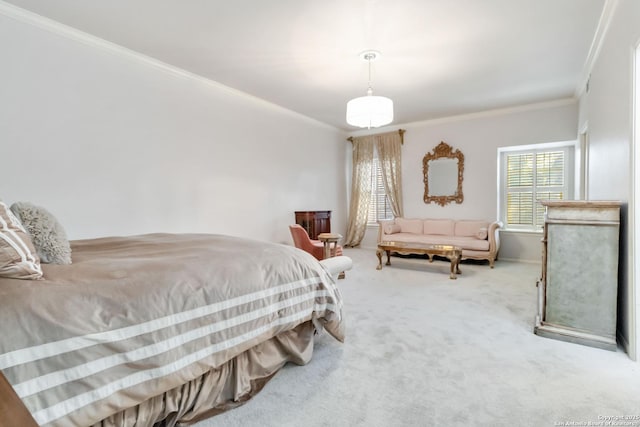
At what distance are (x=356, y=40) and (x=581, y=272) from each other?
2.85 meters

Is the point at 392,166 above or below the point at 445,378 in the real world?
above

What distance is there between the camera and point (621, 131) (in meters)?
2.31

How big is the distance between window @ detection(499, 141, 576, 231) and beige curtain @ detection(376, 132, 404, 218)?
1.90 meters

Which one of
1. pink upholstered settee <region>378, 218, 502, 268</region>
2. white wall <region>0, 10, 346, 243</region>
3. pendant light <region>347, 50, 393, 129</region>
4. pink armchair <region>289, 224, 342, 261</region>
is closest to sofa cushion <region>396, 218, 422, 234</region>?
pink upholstered settee <region>378, 218, 502, 268</region>

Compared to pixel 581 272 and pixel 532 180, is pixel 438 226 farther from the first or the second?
pixel 581 272

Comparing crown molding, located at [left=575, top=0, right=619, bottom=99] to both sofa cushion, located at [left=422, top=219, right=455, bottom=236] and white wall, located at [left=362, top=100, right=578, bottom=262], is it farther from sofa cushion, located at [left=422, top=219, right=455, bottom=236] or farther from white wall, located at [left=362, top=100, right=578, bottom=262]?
sofa cushion, located at [left=422, top=219, right=455, bottom=236]

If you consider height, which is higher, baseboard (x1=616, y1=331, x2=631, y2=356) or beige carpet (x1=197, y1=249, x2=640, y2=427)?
baseboard (x1=616, y1=331, x2=631, y2=356)

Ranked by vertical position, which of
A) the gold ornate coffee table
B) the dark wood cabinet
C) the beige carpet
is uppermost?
the dark wood cabinet

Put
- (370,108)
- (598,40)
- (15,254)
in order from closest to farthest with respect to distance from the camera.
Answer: (15,254) → (598,40) → (370,108)

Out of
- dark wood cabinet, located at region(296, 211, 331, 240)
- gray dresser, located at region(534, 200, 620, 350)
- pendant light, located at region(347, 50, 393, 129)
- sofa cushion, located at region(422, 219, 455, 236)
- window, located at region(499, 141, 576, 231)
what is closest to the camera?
gray dresser, located at region(534, 200, 620, 350)

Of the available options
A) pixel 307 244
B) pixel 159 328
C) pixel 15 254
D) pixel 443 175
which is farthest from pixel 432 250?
pixel 15 254

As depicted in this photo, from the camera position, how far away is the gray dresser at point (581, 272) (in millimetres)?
2236

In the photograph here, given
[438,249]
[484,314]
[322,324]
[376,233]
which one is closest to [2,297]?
[322,324]

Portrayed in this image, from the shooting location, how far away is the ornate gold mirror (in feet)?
20.1
